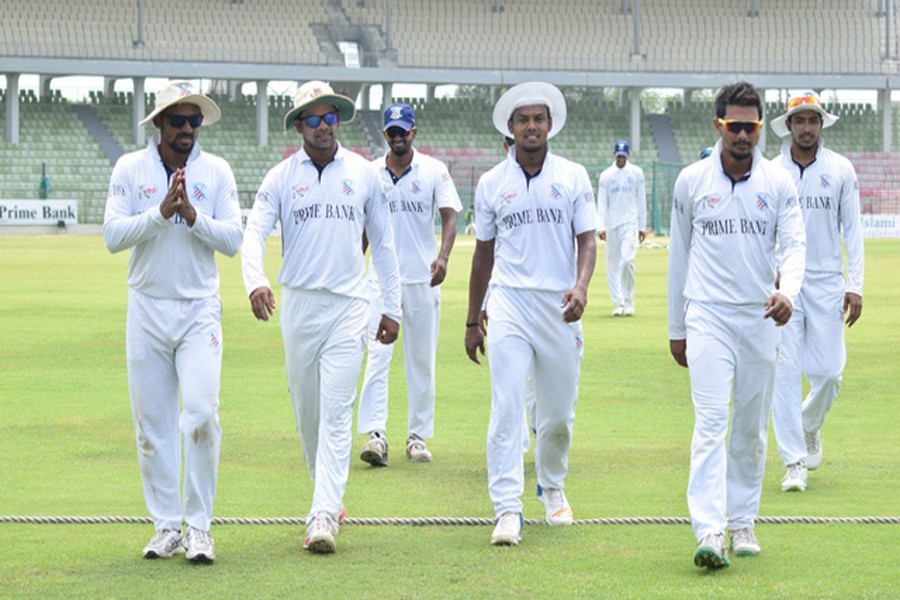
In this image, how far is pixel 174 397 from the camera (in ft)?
27.2

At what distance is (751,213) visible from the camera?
26.6 feet

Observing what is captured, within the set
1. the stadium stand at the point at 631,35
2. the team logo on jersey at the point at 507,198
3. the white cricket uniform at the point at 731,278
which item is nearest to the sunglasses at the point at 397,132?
the team logo on jersey at the point at 507,198

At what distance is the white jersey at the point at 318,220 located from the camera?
876cm

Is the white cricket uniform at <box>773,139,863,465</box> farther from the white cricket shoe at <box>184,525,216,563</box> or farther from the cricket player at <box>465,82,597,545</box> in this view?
the white cricket shoe at <box>184,525,216,563</box>

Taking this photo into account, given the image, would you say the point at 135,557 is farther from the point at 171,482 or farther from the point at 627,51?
the point at 627,51

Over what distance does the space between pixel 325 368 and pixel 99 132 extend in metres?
59.9

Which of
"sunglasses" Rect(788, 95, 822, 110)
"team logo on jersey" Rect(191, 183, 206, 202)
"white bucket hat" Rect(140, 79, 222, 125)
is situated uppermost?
"sunglasses" Rect(788, 95, 822, 110)

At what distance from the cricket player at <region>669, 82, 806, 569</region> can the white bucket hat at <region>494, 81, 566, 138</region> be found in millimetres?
1110

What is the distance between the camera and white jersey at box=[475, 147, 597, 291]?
8906 mm

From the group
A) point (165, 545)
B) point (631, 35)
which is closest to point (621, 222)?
point (165, 545)

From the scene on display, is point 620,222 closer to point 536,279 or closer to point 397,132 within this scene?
point 397,132

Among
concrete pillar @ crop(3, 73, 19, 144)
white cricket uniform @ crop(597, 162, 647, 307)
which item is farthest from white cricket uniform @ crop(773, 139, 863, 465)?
concrete pillar @ crop(3, 73, 19, 144)

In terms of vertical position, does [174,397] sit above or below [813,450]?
above

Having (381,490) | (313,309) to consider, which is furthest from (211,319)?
(381,490)
